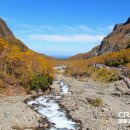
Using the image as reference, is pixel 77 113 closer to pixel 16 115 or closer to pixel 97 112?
pixel 97 112

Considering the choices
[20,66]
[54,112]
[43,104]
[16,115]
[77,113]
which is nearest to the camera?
[16,115]

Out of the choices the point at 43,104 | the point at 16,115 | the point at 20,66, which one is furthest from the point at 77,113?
the point at 20,66

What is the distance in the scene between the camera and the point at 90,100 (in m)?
77.8

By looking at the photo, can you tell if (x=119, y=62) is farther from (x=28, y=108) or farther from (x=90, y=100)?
(x=28, y=108)

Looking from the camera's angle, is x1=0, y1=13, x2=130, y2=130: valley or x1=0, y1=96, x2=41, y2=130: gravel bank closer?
x1=0, y1=96, x2=41, y2=130: gravel bank

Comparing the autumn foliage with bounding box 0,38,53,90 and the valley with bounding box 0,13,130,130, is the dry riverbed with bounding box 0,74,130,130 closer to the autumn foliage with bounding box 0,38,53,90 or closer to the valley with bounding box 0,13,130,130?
the valley with bounding box 0,13,130,130

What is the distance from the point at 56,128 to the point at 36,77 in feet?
136

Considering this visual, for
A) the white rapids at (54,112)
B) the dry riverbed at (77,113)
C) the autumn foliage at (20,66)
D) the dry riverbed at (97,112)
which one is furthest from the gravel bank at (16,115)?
the autumn foliage at (20,66)

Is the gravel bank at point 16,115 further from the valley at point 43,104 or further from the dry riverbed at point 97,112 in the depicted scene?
the dry riverbed at point 97,112

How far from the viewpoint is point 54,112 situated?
64688 mm

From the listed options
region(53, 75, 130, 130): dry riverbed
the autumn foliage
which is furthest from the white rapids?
the autumn foliage

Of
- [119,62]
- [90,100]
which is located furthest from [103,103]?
[119,62]

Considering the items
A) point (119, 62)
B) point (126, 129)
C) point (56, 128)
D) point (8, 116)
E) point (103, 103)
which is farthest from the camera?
point (119, 62)

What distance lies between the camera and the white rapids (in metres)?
52.8
